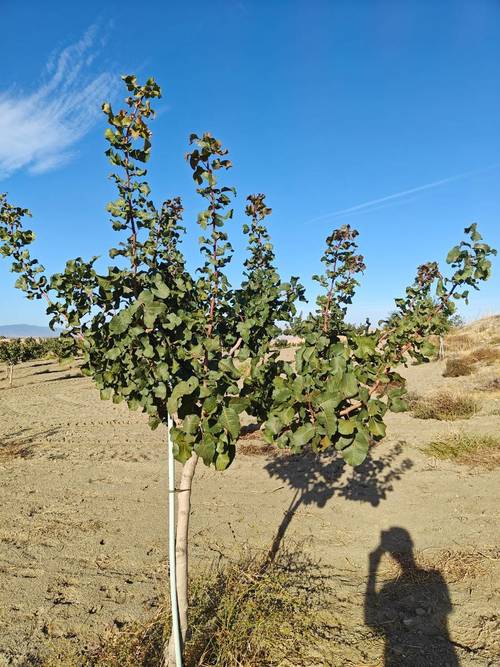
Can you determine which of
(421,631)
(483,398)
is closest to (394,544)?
(421,631)

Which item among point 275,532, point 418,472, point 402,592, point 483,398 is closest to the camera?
point 402,592

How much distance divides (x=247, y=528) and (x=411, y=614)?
2551 millimetres

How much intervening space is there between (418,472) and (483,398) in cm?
637

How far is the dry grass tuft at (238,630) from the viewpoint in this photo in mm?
3416

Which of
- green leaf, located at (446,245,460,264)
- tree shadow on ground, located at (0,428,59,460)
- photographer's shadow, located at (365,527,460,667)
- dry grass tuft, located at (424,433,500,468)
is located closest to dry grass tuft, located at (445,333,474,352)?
dry grass tuft, located at (424,433,500,468)

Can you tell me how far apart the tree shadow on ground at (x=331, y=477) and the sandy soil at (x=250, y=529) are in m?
0.03

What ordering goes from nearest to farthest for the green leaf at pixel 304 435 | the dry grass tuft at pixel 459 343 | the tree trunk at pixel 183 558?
the green leaf at pixel 304 435
the tree trunk at pixel 183 558
the dry grass tuft at pixel 459 343

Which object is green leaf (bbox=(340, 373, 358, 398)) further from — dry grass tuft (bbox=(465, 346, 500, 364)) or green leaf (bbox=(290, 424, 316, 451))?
dry grass tuft (bbox=(465, 346, 500, 364))

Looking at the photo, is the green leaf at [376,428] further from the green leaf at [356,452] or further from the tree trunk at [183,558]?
the tree trunk at [183,558]

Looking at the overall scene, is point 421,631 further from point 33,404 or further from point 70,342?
point 33,404

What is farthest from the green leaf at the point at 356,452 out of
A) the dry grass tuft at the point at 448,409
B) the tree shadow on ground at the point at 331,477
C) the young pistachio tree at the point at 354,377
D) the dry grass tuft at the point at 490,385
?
the dry grass tuft at the point at 490,385

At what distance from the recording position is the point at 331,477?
8234 mm

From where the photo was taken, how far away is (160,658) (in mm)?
3543

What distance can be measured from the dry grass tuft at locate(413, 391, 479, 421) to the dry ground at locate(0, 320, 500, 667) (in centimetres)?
36
